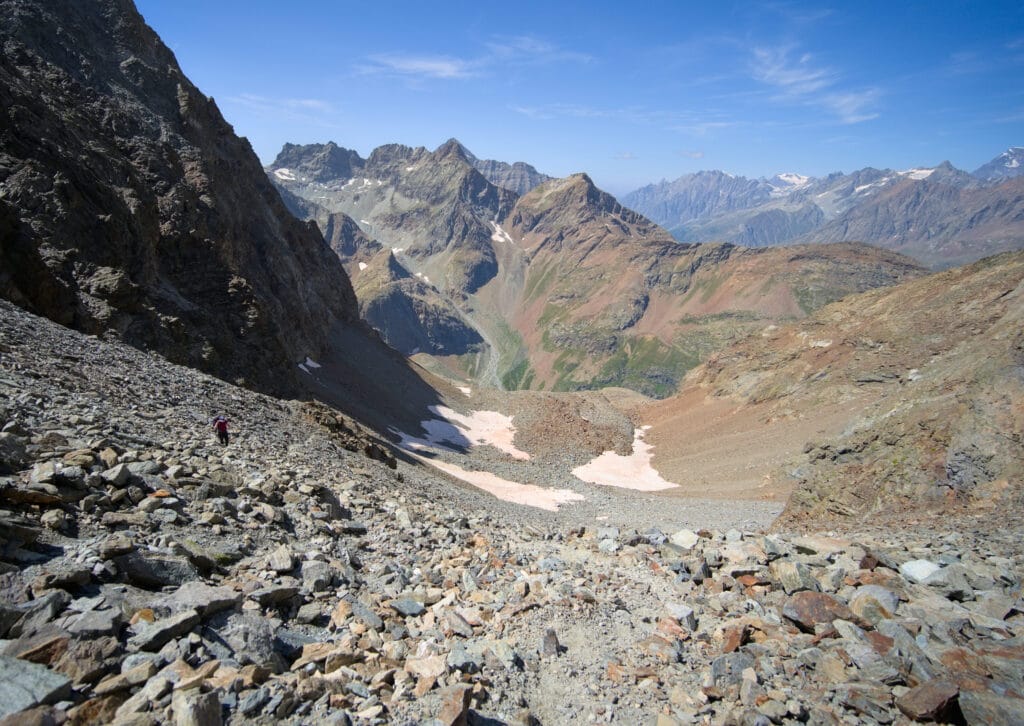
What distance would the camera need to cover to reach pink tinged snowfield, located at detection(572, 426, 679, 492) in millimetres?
54562

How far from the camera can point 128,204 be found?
34094 mm

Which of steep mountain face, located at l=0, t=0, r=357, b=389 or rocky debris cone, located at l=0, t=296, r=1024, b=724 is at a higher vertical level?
steep mountain face, located at l=0, t=0, r=357, b=389

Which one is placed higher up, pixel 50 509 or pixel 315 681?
pixel 50 509

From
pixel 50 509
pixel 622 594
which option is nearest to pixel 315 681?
pixel 50 509

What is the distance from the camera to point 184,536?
33.2ft

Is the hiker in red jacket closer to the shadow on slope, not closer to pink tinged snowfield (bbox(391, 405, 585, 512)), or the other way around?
the shadow on slope

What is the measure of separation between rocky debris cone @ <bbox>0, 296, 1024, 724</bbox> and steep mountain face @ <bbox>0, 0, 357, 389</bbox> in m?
11.7

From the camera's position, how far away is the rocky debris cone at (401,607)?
6797mm

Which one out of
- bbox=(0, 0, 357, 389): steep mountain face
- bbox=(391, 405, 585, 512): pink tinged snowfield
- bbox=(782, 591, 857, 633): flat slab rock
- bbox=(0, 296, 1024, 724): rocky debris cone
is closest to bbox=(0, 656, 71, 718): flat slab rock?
bbox=(0, 296, 1024, 724): rocky debris cone

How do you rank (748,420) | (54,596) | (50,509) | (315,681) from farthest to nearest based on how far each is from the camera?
(748,420), (50,509), (315,681), (54,596)

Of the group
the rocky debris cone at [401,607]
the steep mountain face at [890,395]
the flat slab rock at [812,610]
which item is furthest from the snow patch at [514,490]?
the flat slab rock at [812,610]

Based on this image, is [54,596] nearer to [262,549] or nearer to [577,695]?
[262,549]

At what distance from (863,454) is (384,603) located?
30.6 m

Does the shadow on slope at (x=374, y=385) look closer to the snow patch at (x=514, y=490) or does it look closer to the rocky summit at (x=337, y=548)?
the snow patch at (x=514, y=490)
